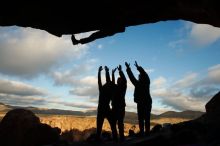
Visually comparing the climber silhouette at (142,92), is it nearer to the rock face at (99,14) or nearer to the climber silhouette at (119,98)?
the climber silhouette at (119,98)

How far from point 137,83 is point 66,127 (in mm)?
65640

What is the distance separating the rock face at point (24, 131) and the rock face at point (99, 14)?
8822 millimetres

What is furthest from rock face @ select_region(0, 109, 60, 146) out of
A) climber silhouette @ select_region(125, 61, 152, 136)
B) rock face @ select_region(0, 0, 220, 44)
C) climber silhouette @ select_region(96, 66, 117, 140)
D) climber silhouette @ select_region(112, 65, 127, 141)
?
rock face @ select_region(0, 0, 220, 44)

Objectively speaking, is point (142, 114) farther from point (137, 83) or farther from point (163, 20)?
point (163, 20)

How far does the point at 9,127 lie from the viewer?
22.7 meters

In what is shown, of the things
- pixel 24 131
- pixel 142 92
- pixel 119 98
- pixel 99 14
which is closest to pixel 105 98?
pixel 119 98

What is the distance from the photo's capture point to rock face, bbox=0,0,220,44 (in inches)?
440

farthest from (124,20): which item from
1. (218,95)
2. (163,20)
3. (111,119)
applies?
(218,95)

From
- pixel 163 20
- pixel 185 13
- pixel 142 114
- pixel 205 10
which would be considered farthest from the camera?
pixel 142 114

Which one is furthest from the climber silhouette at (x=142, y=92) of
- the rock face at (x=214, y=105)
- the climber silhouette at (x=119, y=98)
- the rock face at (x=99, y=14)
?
the rock face at (x=214, y=105)

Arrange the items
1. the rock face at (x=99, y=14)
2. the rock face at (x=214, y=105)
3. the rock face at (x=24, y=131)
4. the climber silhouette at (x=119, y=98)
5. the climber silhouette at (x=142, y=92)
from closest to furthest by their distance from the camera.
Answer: the rock face at (x=99, y=14)
the climber silhouette at (x=119, y=98)
the climber silhouette at (x=142, y=92)
the rock face at (x=214, y=105)
the rock face at (x=24, y=131)

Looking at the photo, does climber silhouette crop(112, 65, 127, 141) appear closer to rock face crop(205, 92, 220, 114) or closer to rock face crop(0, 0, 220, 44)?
rock face crop(0, 0, 220, 44)

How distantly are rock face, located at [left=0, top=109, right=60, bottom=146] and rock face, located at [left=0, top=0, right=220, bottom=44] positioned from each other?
28.9 feet

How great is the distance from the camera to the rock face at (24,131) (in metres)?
19.9
